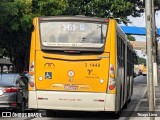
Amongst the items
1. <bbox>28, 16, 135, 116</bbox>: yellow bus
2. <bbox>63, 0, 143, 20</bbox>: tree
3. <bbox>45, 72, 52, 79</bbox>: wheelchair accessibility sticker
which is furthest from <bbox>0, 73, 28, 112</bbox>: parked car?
<bbox>63, 0, 143, 20</bbox>: tree

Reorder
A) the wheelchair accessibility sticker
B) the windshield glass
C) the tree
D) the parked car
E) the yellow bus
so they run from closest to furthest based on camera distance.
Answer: the yellow bus
the wheelchair accessibility sticker
the windshield glass
the parked car
the tree

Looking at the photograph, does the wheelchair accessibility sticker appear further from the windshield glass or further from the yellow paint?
the windshield glass

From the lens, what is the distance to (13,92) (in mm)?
15273

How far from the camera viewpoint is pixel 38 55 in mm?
13352

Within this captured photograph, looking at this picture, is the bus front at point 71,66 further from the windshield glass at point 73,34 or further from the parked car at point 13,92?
the parked car at point 13,92

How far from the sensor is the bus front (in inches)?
510

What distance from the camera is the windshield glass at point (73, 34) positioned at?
13297mm

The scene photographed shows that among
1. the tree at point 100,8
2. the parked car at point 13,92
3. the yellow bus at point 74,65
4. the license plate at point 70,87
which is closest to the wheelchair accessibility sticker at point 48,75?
the yellow bus at point 74,65

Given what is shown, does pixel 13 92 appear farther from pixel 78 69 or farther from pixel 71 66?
pixel 78 69

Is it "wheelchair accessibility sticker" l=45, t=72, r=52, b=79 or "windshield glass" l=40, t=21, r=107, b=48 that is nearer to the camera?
"wheelchair accessibility sticker" l=45, t=72, r=52, b=79

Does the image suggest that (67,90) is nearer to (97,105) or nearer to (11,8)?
(97,105)

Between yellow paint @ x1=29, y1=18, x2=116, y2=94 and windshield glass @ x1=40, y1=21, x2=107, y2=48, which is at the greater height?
windshield glass @ x1=40, y1=21, x2=107, y2=48

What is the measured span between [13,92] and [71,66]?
3.09m

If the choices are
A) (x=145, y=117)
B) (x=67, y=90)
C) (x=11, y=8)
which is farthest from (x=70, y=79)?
(x=11, y=8)
